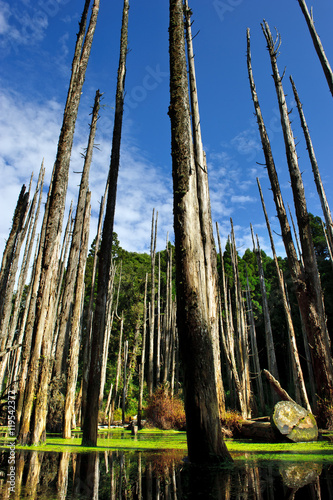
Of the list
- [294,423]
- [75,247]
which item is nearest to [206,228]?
[75,247]

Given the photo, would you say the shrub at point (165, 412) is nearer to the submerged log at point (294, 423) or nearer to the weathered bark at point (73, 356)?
the weathered bark at point (73, 356)

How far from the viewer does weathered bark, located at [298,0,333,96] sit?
7.56m

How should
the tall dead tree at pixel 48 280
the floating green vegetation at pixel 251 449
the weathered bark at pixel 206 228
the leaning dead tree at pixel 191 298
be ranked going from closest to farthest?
1. the leaning dead tree at pixel 191 298
2. the floating green vegetation at pixel 251 449
3. the tall dead tree at pixel 48 280
4. the weathered bark at pixel 206 228

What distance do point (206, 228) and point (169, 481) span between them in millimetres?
5598

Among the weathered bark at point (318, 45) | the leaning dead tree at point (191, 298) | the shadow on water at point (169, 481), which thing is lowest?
the shadow on water at point (169, 481)

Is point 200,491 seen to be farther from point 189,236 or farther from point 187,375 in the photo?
point 189,236

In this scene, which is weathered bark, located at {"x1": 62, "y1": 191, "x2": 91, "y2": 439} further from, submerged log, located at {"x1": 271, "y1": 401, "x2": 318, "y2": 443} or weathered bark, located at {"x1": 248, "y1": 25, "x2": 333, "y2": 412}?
weathered bark, located at {"x1": 248, "y1": 25, "x2": 333, "y2": 412}

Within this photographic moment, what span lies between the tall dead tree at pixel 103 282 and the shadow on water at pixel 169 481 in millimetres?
2040

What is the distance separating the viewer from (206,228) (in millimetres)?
7344

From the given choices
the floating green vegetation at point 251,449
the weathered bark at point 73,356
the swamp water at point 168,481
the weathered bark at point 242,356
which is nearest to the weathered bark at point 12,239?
the weathered bark at point 73,356

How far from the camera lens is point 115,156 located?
23.1 ft

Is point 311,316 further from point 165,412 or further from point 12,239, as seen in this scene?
point 12,239

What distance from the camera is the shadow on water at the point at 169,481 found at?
76.3 inches

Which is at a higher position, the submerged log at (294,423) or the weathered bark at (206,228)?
A: the weathered bark at (206,228)
